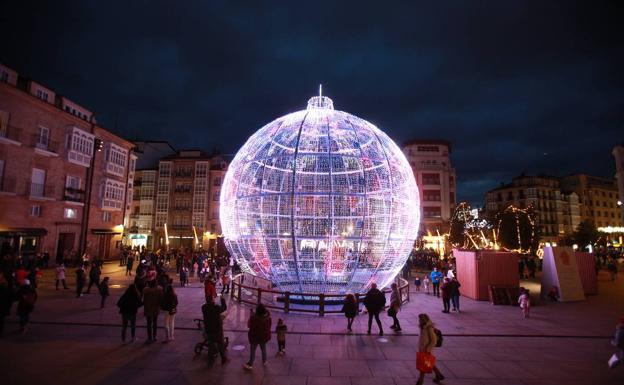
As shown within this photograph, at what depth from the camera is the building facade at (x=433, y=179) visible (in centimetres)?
→ 5784

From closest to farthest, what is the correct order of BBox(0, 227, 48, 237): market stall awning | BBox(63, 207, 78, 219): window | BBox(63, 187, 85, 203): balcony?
BBox(0, 227, 48, 237): market stall awning, BBox(63, 187, 85, 203): balcony, BBox(63, 207, 78, 219): window

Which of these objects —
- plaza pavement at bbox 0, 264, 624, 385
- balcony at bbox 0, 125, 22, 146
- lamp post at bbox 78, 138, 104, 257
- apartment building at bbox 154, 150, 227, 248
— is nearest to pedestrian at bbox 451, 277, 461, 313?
plaza pavement at bbox 0, 264, 624, 385

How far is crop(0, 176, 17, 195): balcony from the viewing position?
23.2 meters

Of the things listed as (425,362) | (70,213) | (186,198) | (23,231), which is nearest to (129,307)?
(425,362)

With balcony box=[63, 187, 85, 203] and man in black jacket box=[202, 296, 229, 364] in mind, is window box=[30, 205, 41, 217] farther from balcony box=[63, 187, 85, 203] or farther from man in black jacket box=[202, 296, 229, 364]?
man in black jacket box=[202, 296, 229, 364]

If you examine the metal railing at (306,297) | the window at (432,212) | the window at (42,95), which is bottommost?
the metal railing at (306,297)

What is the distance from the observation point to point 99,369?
6750mm

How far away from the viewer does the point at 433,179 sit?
5984cm

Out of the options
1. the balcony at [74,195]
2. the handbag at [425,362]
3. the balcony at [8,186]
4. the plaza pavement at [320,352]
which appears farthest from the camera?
the balcony at [74,195]

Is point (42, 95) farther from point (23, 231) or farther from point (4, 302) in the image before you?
point (4, 302)

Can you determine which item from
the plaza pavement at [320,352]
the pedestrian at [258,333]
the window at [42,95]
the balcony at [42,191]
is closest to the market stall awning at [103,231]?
the balcony at [42,191]

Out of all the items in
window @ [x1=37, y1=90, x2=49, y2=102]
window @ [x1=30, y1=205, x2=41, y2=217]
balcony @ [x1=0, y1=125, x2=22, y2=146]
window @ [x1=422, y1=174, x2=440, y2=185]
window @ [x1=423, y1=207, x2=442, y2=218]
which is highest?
window @ [x1=37, y1=90, x2=49, y2=102]

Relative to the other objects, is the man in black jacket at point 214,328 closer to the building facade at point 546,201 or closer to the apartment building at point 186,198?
the apartment building at point 186,198

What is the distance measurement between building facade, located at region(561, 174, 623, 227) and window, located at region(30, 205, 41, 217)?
10057cm
